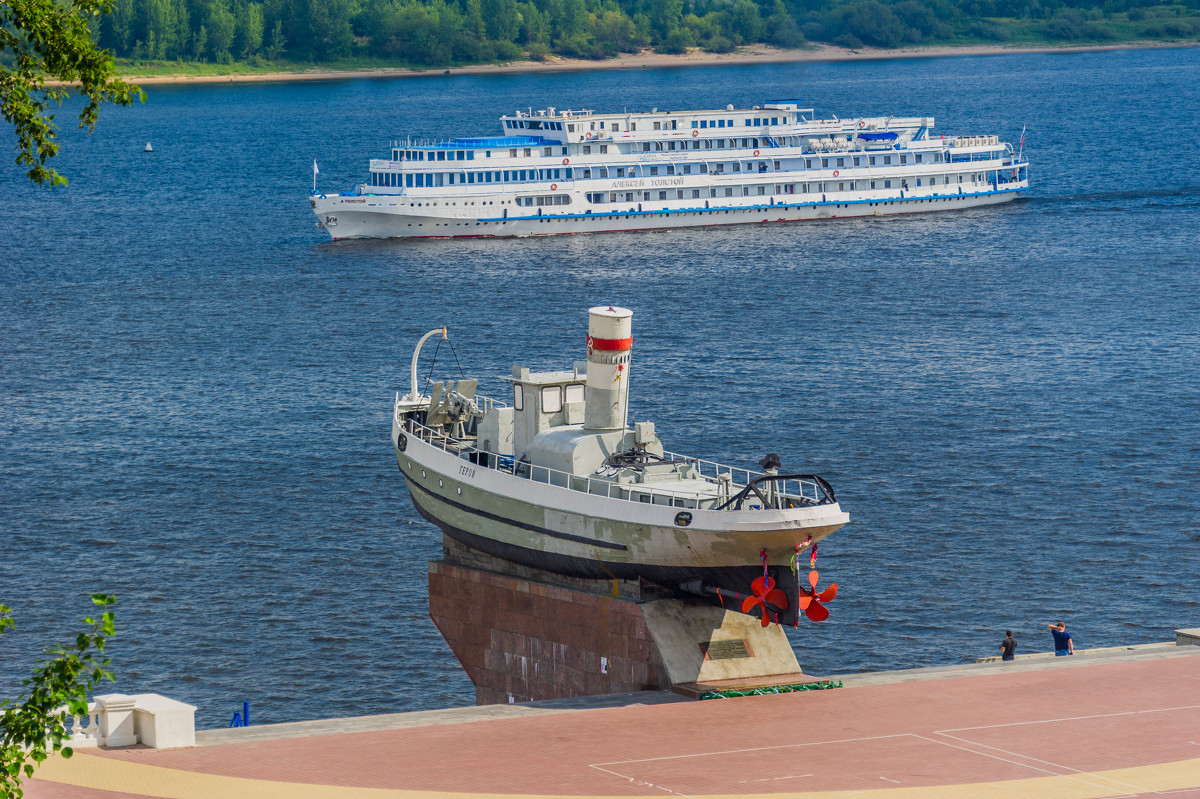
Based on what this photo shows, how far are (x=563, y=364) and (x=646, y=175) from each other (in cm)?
4772

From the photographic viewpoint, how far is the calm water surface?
1866 inches

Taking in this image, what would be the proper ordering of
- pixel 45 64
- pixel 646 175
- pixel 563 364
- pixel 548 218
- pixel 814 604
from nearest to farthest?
1. pixel 45 64
2. pixel 814 604
3. pixel 563 364
4. pixel 548 218
5. pixel 646 175

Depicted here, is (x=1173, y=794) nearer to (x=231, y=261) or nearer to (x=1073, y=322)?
(x=1073, y=322)

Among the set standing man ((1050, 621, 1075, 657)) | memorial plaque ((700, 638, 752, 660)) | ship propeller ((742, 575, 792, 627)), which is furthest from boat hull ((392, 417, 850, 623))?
standing man ((1050, 621, 1075, 657))

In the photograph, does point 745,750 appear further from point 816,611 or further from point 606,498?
point 606,498

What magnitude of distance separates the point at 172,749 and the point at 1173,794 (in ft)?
58.8

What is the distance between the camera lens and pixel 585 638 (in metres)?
37.8

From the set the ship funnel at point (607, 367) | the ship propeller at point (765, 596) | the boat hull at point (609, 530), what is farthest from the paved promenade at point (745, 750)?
the ship funnel at point (607, 367)

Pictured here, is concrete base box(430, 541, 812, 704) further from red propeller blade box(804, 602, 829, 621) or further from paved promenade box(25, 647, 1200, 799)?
red propeller blade box(804, 602, 829, 621)

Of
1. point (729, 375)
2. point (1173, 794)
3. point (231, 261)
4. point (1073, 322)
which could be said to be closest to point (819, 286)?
point (1073, 322)

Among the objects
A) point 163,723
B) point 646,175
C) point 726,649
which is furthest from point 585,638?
point 646,175

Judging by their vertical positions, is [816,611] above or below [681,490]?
below

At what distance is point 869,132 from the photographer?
129750mm

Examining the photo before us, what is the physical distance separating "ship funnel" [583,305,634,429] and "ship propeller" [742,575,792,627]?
6305 mm
